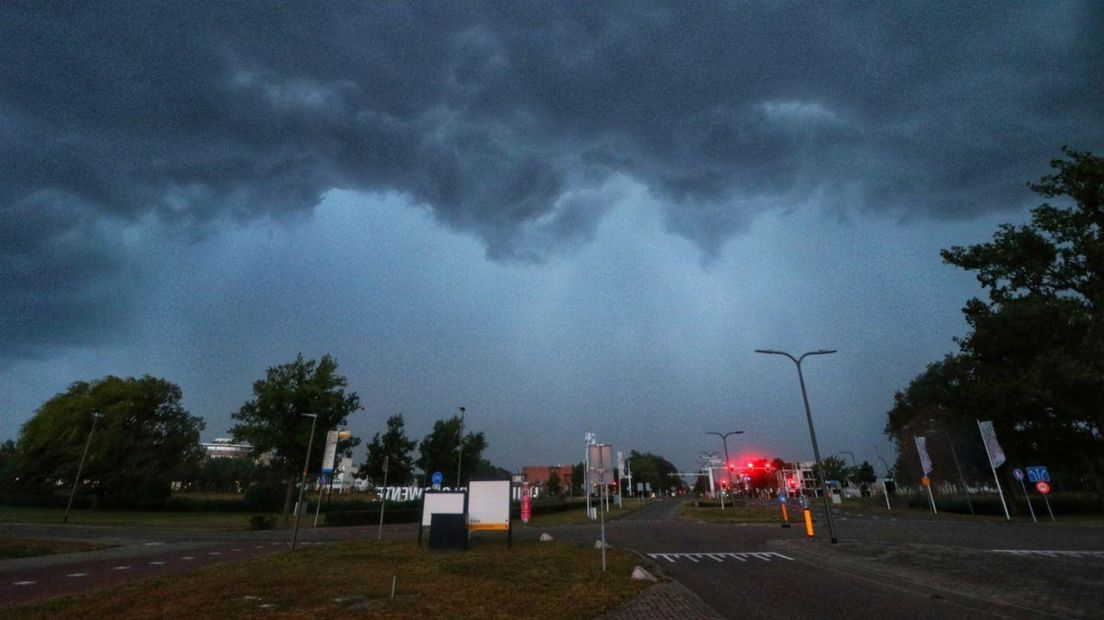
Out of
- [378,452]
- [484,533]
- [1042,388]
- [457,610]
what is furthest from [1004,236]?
[378,452]

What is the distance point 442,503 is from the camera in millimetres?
24562

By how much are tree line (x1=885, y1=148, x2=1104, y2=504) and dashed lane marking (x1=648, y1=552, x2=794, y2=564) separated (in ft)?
91.5

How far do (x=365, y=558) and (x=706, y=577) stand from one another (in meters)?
13.8

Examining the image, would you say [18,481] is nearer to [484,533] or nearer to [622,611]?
[484,533]

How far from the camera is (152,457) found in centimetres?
5988

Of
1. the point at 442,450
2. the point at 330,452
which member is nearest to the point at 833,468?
the point at 442,450

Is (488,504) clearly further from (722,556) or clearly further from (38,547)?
(38,547)

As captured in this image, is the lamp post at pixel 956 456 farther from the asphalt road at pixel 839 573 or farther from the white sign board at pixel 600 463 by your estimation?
the white sign board at pixel 600 463

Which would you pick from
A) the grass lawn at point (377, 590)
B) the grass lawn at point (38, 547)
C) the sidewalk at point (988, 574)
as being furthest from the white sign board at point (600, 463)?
the grass lawn at point (38, 547)

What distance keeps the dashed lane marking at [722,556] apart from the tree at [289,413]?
39304mm

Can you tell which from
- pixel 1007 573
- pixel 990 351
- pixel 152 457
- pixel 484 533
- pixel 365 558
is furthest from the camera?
pixel 152 457

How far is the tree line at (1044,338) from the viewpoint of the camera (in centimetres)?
3425

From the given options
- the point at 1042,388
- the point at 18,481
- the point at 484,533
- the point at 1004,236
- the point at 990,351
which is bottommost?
the point at 484,533

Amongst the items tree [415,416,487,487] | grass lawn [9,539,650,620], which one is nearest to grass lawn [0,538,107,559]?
grass lawn [9,539,650,620]
